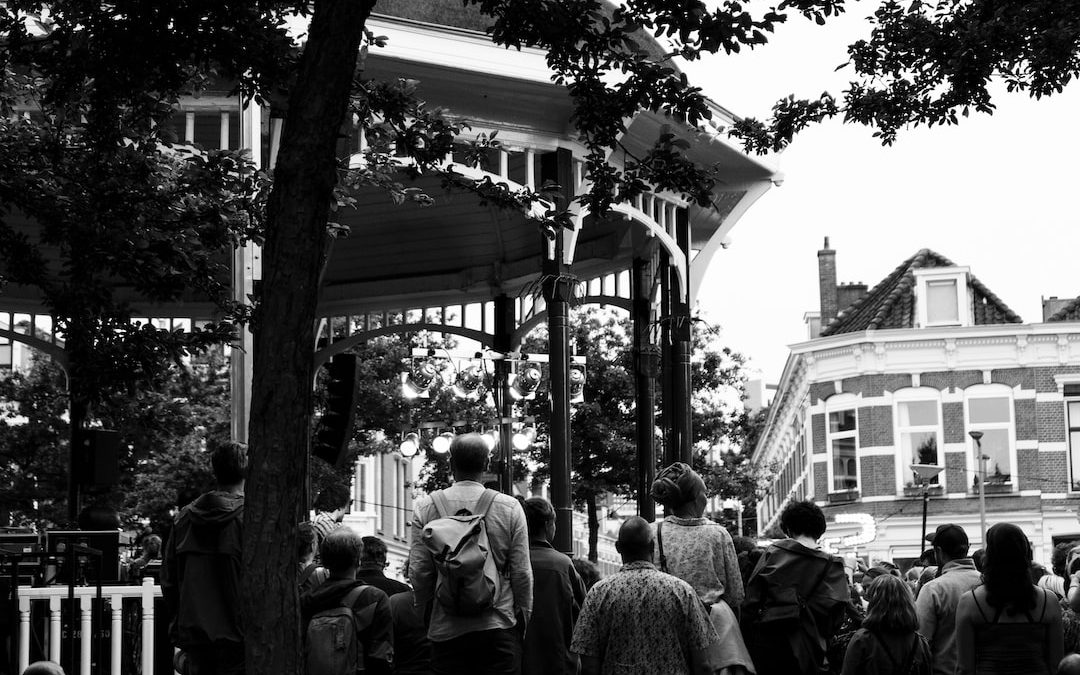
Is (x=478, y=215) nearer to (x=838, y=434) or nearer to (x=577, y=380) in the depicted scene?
(x=577, y=380)

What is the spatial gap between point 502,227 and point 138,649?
13.0m

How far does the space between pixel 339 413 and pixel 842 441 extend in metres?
24.6

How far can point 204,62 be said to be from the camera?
891 centimetres

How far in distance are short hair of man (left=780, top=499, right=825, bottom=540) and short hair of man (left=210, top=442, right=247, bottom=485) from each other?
282cm

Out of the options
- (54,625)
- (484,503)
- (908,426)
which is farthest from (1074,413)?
(484,503)

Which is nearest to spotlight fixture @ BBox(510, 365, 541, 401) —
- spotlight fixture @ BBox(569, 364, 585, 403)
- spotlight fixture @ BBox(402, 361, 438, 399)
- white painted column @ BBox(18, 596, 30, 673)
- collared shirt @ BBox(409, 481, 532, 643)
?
spotlight fixture @ BBox(569, 364, 585, 403)

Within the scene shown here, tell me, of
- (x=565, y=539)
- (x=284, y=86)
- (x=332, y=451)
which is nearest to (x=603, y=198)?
(x=284, y=86)

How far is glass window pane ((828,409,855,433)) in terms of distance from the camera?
44.6 m

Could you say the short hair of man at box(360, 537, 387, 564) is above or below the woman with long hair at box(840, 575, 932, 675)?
above

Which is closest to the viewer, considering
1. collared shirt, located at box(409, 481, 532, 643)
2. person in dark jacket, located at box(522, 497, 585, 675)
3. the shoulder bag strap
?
collared shirt, located at box(409, 481, 532, 643)

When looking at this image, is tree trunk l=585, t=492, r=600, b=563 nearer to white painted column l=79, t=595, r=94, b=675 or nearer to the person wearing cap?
white painted column l=79, t=595, r=94, b=675

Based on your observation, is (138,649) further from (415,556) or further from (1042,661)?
(1042,661)

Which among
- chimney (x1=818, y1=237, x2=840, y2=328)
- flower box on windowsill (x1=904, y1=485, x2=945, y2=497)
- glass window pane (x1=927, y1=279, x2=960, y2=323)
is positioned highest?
chimney (x1=818, y1=237, x2=840, y2=328)

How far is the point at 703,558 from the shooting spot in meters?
8.23
